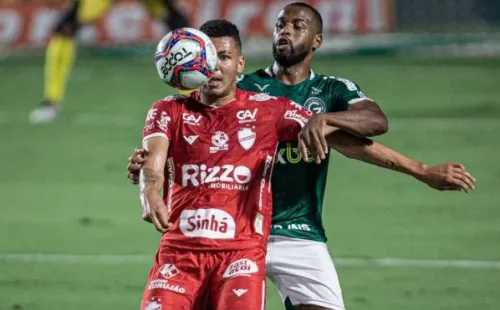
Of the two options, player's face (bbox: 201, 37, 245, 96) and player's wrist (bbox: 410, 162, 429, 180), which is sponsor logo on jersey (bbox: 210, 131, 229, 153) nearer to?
player's face (bbox: 201, 37, 245, 96)

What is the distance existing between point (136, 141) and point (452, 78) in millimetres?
6972

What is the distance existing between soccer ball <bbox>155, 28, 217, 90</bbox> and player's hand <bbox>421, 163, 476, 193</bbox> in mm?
1268

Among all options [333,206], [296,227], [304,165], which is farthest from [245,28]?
[296,227]

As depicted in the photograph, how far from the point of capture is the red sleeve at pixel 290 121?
21.6 ft

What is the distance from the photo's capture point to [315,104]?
7375 mm

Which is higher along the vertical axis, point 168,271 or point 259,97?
point 259,97

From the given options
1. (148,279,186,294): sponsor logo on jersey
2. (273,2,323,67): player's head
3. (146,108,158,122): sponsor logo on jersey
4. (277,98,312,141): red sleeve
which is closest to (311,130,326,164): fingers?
(277,98,312,141): red sleeve

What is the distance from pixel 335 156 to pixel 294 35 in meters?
6.88

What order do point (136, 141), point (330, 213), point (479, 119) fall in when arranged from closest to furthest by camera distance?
point (330, 213) → point (136, 141) → point (479, 119)

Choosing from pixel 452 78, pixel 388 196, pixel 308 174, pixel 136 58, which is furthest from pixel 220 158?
pixel 136 58

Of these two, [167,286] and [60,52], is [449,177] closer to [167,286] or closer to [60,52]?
[167,286]

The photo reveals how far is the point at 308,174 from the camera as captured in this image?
23.8 feet

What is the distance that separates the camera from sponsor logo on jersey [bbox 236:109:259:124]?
6539mm

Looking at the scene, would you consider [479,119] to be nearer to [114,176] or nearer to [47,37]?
[114,176]
